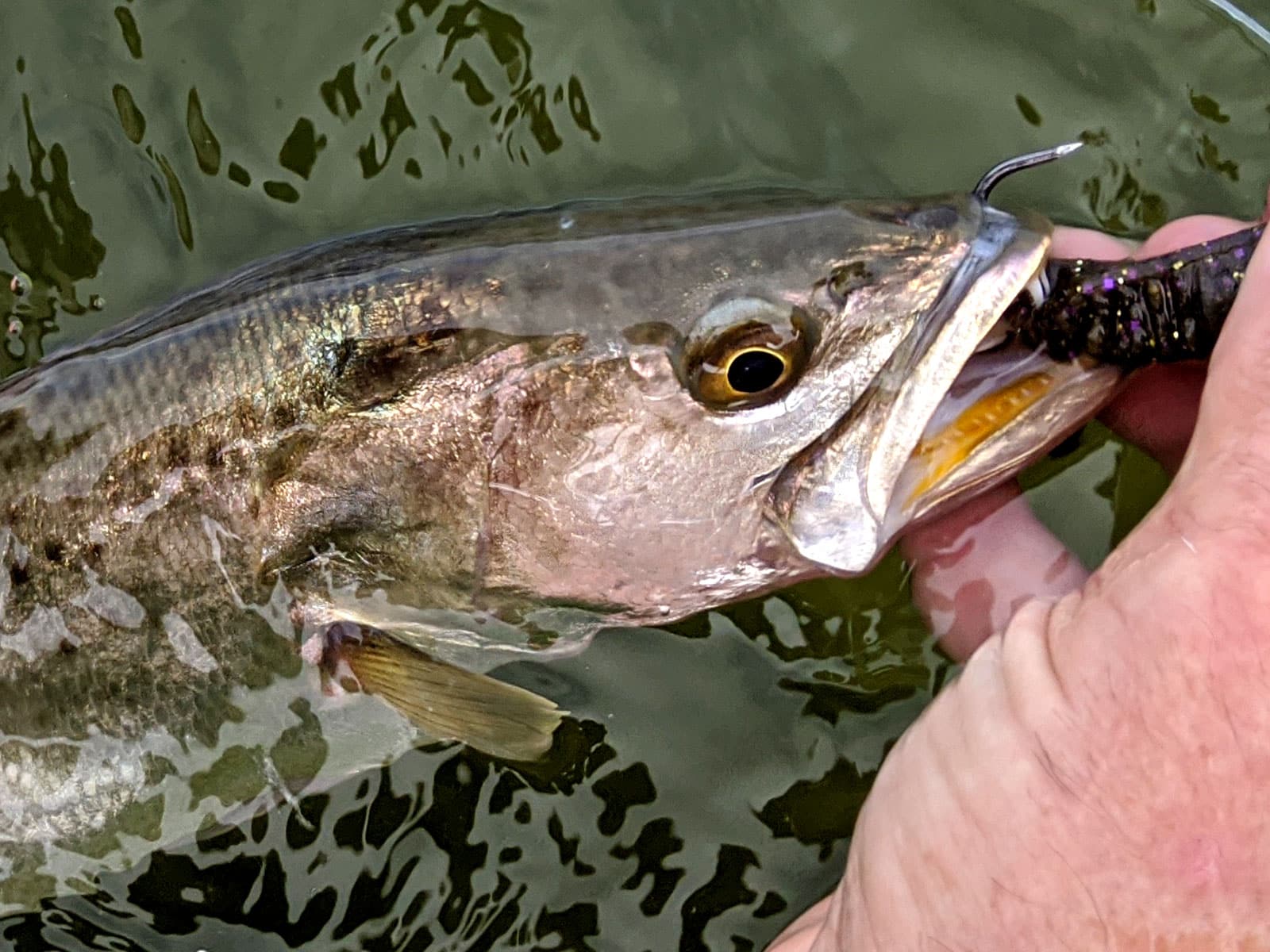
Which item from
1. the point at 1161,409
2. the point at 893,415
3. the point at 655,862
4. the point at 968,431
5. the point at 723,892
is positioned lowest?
the point at 723,892

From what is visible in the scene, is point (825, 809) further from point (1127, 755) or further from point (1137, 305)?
point (1137, 305)

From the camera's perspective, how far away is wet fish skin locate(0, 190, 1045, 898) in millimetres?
2340

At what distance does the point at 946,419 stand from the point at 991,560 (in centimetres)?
63

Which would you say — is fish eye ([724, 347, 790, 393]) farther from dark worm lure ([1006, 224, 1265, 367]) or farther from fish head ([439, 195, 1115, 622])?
dark worm lure ([1006, 224, 1265, 367])

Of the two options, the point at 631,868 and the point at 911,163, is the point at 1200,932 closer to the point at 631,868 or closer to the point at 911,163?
the point at 631,868

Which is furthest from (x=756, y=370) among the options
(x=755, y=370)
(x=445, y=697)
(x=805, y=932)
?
(x=805, y=932)

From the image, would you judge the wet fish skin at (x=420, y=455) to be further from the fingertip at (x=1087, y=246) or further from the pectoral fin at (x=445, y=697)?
the fingertip at (x=1087, y=246)

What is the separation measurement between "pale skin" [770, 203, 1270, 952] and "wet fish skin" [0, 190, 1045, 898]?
1.61ft

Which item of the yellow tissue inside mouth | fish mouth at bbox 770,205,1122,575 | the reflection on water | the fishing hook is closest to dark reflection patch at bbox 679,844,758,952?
fish mouth at bbox 770,205,1122,575

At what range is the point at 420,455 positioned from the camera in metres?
2.46

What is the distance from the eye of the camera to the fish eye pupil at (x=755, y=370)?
2283 mm

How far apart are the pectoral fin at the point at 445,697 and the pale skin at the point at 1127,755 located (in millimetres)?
897

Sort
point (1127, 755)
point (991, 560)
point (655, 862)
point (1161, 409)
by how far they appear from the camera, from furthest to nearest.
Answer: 1. point (655, 862)
2. point (991, 560)
3. point (1161, 409)
4. point (1127, 755)

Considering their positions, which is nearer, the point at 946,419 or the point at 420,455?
the point at 946,419
